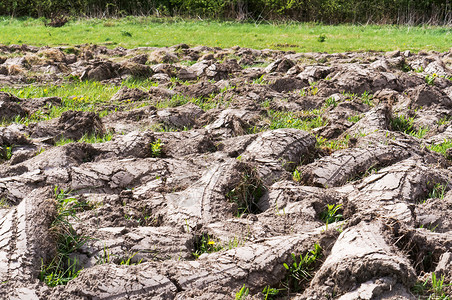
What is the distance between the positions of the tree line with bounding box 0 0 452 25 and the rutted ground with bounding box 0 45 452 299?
17329mm

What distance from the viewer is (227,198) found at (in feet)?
11.1

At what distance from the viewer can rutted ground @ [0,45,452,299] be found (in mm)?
2348

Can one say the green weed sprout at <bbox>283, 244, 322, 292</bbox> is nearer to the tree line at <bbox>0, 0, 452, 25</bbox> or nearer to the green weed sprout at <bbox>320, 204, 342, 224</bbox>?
the green weed sprout at <bbox>320, 204, 342, 224</bbox>

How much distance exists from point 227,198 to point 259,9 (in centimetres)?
2135

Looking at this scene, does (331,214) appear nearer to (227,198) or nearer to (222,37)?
(227,198)

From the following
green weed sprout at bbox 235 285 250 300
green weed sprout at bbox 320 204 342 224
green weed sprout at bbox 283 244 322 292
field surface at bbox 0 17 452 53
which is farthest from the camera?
field surface at bbox 0 17 452 53

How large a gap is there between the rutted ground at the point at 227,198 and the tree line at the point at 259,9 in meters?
17.3

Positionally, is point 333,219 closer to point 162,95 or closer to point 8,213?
point 8,213

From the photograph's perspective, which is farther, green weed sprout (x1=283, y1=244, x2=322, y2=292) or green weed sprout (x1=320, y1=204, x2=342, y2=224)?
green weed sprout (x1=320, y1=204, x2=342, y2=224)

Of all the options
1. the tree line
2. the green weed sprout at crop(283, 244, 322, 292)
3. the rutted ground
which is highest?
the tree line

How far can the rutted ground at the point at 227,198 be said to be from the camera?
2348 mm

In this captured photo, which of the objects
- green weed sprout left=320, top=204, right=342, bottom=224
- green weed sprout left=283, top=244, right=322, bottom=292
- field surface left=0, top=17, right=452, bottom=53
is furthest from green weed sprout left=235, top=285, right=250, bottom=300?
field surface left=0, top=17, right=452, bottom=53

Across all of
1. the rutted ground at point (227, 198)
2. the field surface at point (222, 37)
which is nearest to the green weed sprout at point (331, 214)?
the rutted ground at point (227, 198)

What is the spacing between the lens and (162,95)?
6.48 meters
